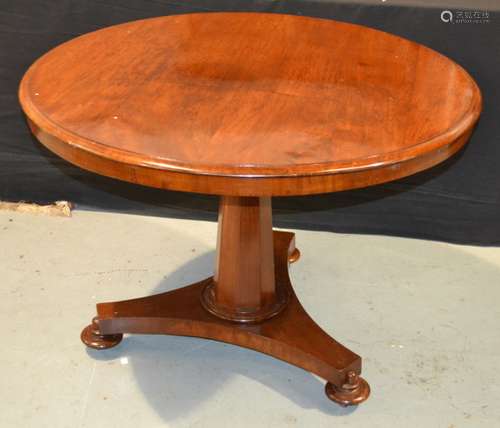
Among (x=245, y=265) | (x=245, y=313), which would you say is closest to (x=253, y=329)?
(x=245, y=313)

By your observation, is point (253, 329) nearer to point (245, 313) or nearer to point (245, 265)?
point (245, 313)

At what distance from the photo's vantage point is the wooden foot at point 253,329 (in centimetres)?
189

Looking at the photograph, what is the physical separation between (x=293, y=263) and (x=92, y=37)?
924 mm

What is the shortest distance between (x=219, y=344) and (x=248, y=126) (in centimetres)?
82

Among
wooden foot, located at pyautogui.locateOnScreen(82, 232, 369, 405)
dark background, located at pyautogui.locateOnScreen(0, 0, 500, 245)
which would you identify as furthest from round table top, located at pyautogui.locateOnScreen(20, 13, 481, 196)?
wooden foot, located at pyautogui.locateOnScreen(82, 232, 369, 405)

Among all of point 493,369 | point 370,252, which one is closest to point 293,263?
point 370,252

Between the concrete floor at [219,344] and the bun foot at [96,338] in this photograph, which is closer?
the concrete floor at [219,344]

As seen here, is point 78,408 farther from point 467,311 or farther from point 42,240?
point 467,311

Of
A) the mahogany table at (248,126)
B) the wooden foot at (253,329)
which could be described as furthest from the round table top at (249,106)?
the wooden foot at (253,329)

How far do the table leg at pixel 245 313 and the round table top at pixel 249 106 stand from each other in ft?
1.14

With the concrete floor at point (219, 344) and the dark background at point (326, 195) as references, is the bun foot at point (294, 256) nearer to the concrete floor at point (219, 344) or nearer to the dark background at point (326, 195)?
the concrete floor at point (219, 344)

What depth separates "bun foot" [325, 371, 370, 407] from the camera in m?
1.89

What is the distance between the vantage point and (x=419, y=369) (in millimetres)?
2012

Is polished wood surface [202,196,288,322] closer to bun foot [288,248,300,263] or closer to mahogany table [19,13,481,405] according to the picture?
mahogany table [19,13,481,405]
